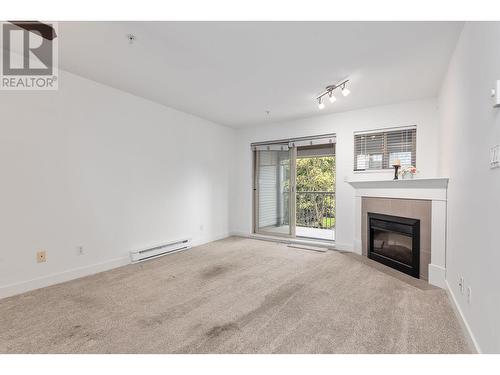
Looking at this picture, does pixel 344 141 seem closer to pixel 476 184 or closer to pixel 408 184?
pixel 408 184

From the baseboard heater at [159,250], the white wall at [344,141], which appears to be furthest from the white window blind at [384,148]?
the baseboard heater at [159,250]

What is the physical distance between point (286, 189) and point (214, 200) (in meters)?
1.59

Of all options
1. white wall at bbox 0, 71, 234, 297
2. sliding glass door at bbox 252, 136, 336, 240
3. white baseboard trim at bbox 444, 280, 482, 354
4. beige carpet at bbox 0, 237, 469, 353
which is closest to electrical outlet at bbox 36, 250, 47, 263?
white wall at bbox 0, 71, 234, 297

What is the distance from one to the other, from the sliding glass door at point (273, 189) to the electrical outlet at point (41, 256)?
3879 millimetres

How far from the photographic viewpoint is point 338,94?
381 cm

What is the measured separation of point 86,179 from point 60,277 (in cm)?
121

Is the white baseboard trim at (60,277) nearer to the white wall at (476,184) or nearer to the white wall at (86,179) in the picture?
the white wall at (86,179)

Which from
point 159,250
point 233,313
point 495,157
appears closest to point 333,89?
point 495,157

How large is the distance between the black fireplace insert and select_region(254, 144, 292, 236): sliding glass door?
Answer: 1.80m

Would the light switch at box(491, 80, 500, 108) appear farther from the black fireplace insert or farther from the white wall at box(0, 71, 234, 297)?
the white wall at box(0, 71, 234, 297)

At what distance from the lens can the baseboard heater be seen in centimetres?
384

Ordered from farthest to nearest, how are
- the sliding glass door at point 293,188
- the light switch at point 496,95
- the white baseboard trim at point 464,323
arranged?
the sliding glass door at point 293,188 < the white baseboard trim at point 464,323 < the light switch at point 496,95

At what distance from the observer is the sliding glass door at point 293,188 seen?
5.43 m
